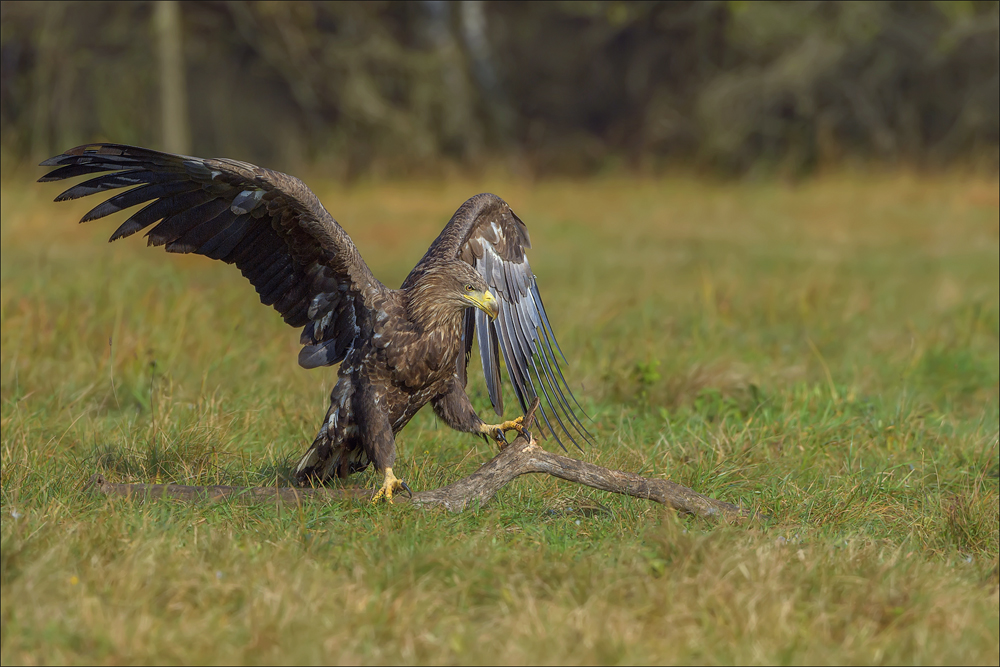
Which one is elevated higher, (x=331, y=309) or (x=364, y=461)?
(x=331, y=309)

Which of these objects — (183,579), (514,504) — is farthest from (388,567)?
(514,504)

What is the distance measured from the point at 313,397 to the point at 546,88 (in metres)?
15.5

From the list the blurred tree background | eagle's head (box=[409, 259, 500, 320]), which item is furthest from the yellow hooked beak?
the blurred tree background

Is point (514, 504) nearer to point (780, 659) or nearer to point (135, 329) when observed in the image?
point (780, 659)

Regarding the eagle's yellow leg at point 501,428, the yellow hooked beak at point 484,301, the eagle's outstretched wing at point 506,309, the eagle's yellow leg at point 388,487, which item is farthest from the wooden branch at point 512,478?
the eagle's outstretched wing at point 506,309

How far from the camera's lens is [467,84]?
17.2 metres

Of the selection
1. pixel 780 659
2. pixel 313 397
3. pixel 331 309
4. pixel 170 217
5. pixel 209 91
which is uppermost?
pixel 209 91

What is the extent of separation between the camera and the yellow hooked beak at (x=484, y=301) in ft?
13.0

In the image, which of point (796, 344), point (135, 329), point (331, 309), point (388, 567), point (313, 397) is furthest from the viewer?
point (796, 344)

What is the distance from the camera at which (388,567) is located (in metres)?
3.16

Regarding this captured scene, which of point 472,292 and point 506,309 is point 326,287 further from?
point 506,309

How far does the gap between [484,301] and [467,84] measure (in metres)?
13.7

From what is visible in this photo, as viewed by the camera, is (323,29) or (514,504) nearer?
(514,504)

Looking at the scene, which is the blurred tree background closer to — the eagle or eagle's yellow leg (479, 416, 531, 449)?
the eagle
